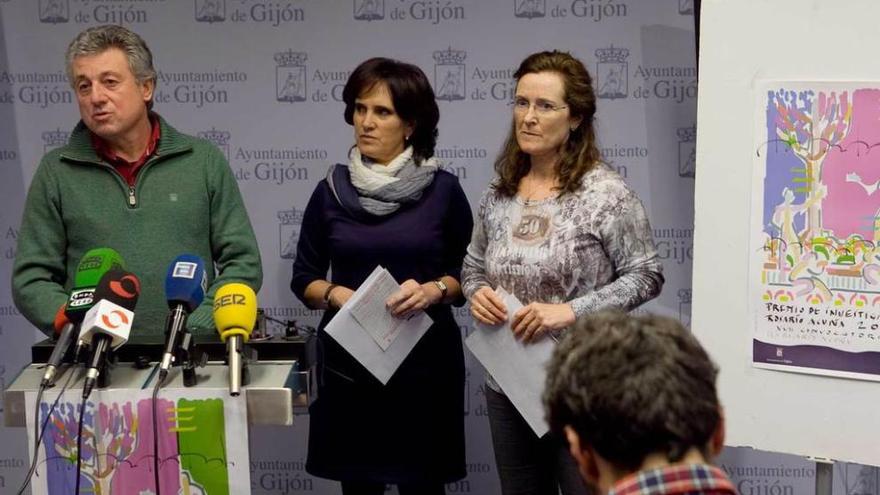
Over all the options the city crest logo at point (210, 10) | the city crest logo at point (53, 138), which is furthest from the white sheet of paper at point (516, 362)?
the city crest logo at point (53, 138)

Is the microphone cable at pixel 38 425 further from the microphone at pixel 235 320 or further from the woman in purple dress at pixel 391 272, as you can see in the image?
the woman in purple dress at pixel 391 272

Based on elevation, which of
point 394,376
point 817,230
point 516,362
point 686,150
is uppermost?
point 686,150

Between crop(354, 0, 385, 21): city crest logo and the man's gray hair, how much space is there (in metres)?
1.02

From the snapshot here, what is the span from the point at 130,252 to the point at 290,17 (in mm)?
1236

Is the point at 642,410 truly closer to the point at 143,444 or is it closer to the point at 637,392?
the point at 637,392

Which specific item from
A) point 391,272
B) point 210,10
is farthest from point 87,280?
point 210,10

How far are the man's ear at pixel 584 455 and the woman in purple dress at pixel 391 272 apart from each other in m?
1.56

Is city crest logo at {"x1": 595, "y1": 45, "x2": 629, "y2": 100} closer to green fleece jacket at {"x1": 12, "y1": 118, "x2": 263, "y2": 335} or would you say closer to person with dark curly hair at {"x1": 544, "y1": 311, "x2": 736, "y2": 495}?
green fleece jacket at {"x1": 12, "y1": 118, "x2": 263, "y2": 335}

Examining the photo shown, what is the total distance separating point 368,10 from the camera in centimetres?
377

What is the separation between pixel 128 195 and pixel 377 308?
27.9 inches

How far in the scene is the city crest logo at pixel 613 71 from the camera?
3.74m

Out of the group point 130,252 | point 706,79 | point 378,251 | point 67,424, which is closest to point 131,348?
point 67,424

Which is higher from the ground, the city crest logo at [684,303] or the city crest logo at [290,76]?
the city crest logo at [290,76]

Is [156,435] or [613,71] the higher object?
[613,71]
